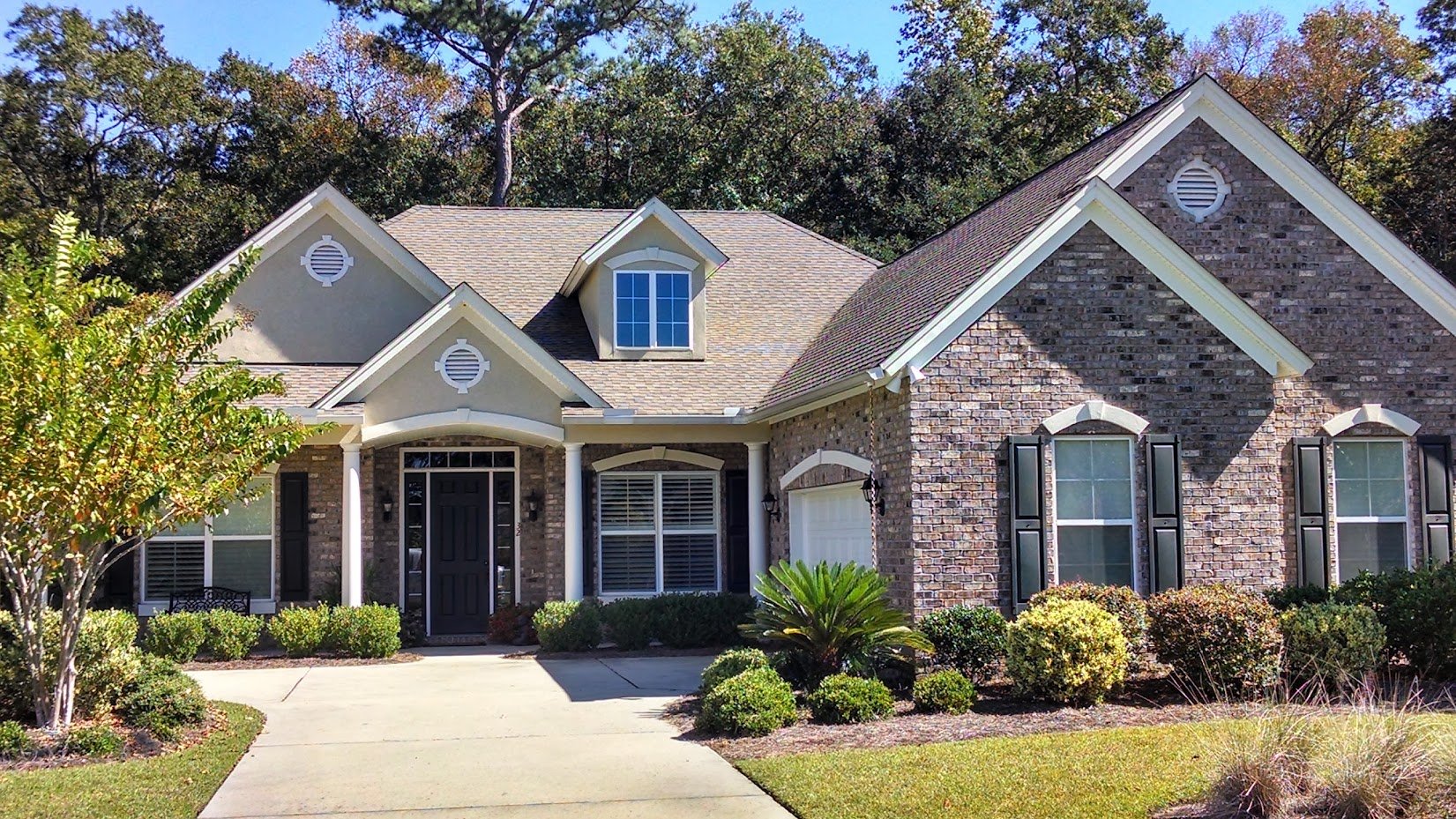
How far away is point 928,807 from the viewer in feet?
26.5

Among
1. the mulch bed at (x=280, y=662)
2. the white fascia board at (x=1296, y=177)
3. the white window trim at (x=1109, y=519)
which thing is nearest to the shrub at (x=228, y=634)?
the mulch bed at (x=280, y=662)

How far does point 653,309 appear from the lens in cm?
1984

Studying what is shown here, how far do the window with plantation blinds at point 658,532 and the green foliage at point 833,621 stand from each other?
22.8 ft

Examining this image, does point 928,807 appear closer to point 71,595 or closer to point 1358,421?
point 71,595

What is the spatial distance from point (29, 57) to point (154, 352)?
80.5 ft

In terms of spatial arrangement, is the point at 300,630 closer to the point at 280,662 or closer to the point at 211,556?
the point at 280,662

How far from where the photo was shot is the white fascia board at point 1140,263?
1343 cm

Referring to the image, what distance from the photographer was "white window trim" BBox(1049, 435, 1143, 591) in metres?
13.5

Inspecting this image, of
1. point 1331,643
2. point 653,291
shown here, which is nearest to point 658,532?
point 653,291

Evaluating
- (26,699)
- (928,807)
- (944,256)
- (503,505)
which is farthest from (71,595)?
(944,256)

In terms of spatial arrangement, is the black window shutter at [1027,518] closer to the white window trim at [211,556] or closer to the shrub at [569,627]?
the shrub at [569,627]

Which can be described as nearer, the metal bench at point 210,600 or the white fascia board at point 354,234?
the metal bench at point 210,600

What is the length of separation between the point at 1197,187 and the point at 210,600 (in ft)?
45.0

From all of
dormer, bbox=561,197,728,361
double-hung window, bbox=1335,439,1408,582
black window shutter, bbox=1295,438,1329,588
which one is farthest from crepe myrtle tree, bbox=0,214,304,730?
double-hung window, bbox=1335,439,1408,582
